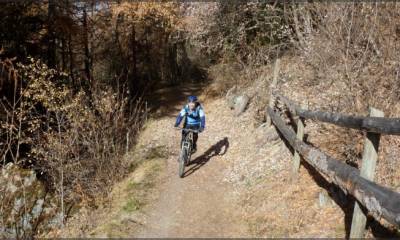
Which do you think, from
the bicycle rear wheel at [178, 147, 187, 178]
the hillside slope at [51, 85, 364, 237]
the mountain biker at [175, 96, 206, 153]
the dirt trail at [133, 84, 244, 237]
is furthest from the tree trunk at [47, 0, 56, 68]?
the bicycle rear wheel at [178, 147, 187, 178]

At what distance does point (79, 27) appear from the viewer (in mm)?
20078

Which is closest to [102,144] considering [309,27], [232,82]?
[309,27]

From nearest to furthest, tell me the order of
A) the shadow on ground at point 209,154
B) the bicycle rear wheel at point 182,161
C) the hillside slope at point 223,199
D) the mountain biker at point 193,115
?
1. the hillside slope at point 223,199
2. the bicycle rear wheel at point 182,161
3. the mountain biker at point 193,115
4. the shadow on ground at point 209,154

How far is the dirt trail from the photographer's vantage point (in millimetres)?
7125

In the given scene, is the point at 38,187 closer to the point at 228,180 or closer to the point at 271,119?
the point at 228,180

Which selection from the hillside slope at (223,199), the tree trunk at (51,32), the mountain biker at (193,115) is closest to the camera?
Answer: the hillside slope at (223,199)

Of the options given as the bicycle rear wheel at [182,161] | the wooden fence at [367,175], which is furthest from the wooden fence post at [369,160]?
the bicycle rear wheel at [182,161]

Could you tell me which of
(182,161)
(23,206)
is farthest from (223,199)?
(23,206)

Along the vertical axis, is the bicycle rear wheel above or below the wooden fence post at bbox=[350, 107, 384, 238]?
below

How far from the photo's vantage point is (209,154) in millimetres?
11891

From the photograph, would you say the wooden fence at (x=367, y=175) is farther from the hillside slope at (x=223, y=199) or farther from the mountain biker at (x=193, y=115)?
the mountain biker at (x=193, y=115)

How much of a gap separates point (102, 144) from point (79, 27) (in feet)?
36.1

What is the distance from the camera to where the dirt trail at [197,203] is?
23.4 ft

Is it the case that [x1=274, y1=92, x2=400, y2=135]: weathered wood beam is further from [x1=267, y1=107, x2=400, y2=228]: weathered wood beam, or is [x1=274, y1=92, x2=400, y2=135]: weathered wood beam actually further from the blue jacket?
the blue jacket
